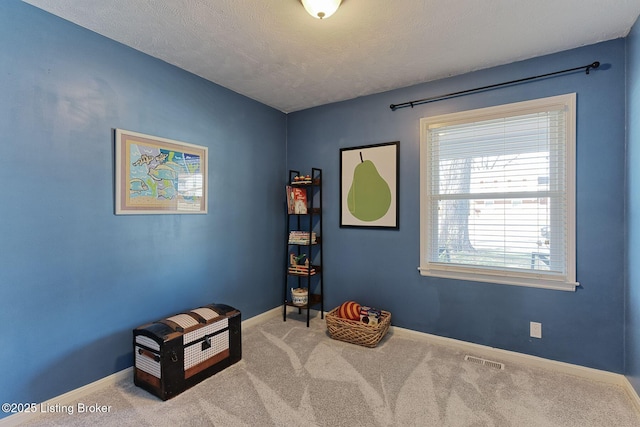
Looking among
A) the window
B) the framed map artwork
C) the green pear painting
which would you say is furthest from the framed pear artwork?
the framed map artwork

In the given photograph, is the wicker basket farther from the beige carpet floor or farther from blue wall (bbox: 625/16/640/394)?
blue wall (bbox: 625/16/640/394)

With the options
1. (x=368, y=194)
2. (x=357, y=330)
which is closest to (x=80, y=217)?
(x=357, y=330)

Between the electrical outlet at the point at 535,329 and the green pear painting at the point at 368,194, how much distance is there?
152 centimetres

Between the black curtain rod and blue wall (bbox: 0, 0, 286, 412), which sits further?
the black curtain rod

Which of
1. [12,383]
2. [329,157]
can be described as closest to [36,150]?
[12,383]

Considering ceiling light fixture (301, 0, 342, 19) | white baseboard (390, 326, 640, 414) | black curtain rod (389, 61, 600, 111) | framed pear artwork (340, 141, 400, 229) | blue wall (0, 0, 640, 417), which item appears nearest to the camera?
ceiling light fixture (301, 0, 342, 19)

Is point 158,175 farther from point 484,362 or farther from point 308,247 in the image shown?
point 484,362

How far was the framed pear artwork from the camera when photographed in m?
3.02

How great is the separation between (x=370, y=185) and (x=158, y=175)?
1969 mm

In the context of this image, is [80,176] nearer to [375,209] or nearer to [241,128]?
[241,128]

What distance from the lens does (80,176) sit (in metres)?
2.00

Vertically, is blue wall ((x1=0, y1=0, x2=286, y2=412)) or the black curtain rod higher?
the black curtain rod

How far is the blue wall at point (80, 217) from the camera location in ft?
5.71

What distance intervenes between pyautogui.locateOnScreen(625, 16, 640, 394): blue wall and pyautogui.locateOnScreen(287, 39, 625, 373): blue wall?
0.26ft
